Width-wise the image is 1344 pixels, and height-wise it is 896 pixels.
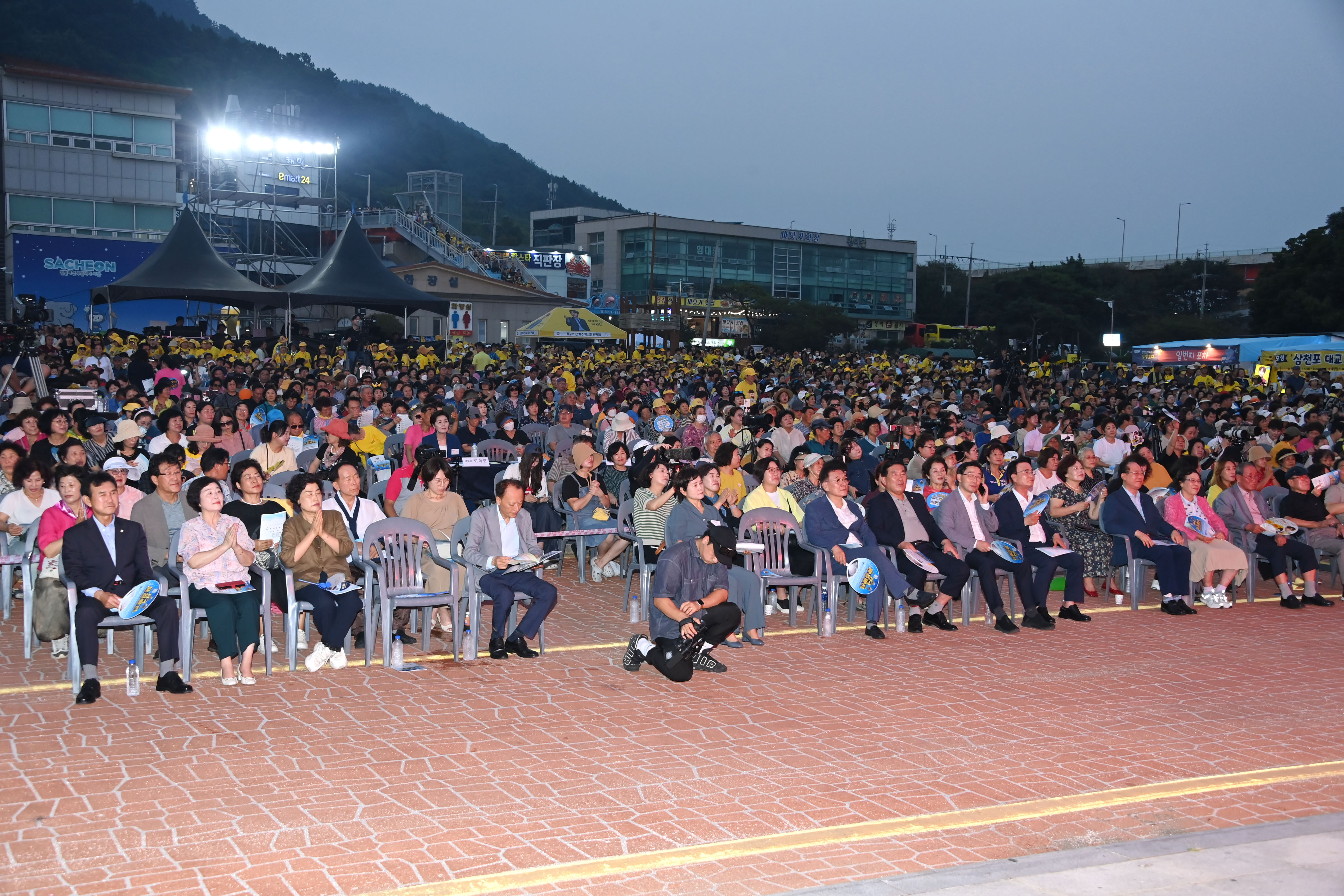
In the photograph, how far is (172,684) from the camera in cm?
592

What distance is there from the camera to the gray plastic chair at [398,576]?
6.77m

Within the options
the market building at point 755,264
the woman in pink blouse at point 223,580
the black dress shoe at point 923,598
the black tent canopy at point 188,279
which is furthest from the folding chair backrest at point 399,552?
the market building at point 755,264

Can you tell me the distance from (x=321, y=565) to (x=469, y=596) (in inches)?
36.2

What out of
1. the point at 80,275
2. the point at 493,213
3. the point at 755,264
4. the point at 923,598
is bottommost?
the point at 923,598

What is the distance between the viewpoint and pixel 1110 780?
5.08 m

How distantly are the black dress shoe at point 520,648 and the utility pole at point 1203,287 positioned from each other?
243 feet

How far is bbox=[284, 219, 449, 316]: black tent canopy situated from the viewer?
24.0m

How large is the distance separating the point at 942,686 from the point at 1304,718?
6.41ft

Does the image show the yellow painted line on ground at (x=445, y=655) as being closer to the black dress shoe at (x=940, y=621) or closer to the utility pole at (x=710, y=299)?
the black dress shoe at (x=940, y=621)

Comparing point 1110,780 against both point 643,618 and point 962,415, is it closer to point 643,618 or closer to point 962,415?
point 643,618

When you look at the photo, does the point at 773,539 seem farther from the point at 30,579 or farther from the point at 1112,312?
the point at 1112,312

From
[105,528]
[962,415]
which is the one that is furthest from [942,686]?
[962,415]

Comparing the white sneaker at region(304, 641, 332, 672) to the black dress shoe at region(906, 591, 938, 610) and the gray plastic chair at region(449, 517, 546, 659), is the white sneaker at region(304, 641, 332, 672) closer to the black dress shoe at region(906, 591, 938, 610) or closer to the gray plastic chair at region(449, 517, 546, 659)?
the gray plastic chair at region(449, 517, 546, 659)

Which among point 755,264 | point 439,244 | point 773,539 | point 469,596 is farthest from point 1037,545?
point 755,264
